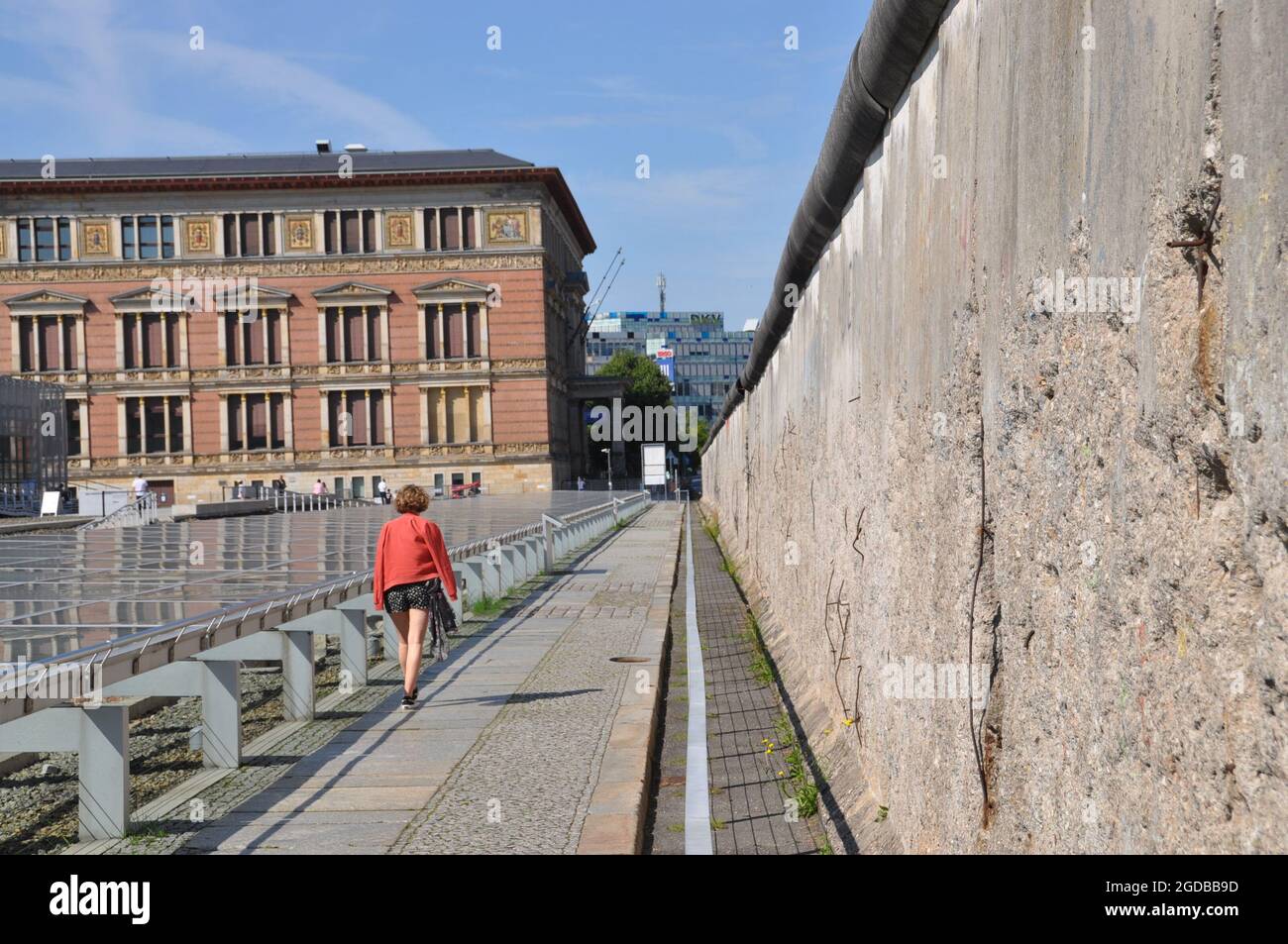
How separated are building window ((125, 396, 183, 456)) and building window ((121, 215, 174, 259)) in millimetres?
7829

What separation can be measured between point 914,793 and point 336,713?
5.93 m

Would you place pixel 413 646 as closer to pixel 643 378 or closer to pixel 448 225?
pixel 448 225

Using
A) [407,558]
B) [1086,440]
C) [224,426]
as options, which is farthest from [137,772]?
[224,426]

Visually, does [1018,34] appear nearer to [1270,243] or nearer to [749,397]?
[1270,243]

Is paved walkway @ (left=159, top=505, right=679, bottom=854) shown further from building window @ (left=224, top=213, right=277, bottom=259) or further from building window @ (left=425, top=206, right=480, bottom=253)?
building window @ (left=224, top=213, right=277, bottom=259)

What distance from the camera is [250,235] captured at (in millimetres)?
71750

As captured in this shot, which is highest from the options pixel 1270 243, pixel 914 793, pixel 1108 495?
pixel 1270 243

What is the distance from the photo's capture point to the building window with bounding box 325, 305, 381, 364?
72.6 meters

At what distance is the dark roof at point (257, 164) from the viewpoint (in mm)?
71438

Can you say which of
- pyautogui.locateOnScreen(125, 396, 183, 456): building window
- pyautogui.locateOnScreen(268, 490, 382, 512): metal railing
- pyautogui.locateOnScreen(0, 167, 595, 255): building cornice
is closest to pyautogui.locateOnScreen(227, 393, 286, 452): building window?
pyautogui.locateOnScreen(125, 396, 183, 456): building window

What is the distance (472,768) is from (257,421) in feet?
224
